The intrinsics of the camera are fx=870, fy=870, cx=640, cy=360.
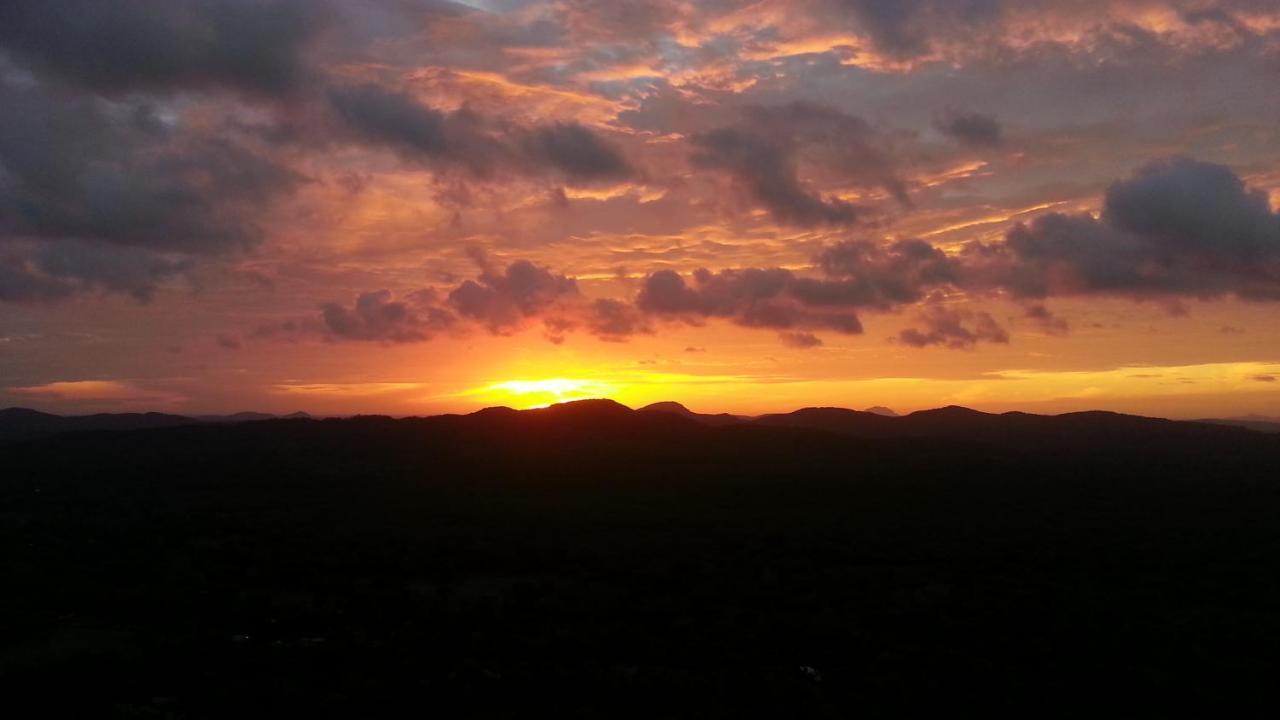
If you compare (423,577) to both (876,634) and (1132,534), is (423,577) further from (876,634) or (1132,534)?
(1132,534)

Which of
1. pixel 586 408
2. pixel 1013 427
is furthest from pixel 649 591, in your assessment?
pixel 1013 427

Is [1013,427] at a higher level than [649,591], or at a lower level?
higher

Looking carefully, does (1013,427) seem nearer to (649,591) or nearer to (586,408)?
(586,408)

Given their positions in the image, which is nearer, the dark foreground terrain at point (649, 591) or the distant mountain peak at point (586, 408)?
the dark foreground terrain at point (649, 591)

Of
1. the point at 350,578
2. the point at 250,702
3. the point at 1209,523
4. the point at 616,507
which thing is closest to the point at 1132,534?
the point at 1209,523

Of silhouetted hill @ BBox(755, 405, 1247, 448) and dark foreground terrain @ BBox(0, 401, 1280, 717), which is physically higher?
silhouetted hill @ BBox(755, 405, 1247, 448)

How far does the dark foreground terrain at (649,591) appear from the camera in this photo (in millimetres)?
29781

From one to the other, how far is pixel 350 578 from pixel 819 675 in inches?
1083

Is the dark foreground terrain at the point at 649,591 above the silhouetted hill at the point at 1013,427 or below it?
below

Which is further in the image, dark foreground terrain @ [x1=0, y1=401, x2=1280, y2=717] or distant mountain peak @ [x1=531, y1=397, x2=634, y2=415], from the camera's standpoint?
distant mountain peak @ [x1=531, y1=397, x2=634, y2=415]

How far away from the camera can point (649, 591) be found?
44.6 meters

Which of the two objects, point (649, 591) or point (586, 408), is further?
point (586, 408)

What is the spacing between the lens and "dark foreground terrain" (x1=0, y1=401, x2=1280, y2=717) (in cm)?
2978

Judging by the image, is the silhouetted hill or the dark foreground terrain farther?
the silhouetted hill
